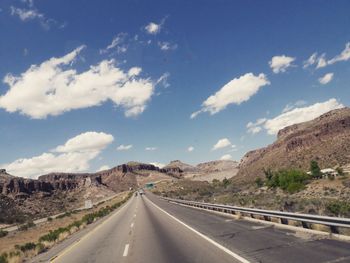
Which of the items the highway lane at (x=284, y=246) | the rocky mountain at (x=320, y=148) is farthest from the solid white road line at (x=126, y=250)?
the rocky mountain at (x=320, y=148)

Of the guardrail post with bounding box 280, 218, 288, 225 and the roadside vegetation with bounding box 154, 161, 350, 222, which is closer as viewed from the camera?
the guardrail post with bounding box 280, 218, 288, 225

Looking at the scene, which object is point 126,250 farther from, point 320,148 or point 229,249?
point 320,148

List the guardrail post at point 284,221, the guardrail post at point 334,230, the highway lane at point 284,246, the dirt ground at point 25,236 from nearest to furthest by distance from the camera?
the highway lane at point 284,246, the guardrail post at point 334,230, the guardrail post at point 284,221, the dirt ground at point 25,236

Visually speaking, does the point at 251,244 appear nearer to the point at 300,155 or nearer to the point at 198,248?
the point at 198,248

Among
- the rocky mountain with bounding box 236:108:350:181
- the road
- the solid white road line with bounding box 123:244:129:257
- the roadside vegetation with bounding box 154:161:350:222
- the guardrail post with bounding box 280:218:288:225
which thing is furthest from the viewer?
the rocky mountain with bounding box 236:108:350:181

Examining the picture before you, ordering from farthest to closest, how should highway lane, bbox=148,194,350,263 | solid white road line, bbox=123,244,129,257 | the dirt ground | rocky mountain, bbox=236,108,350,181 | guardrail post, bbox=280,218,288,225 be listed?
1. rocky mountain, bbox=236,108,350,181
2. the dirt ground
3. guardrail post, bbox=280,218,288,225
4. solid white road line, bbox=123,244,129,257
5. highway lane, bbox=148,194,350,263

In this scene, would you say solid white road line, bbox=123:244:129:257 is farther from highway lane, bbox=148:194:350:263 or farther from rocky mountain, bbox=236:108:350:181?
rocky mountain, bbox=236:108:350:181

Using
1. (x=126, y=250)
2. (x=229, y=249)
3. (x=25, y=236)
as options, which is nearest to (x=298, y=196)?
(x=25, y=236)

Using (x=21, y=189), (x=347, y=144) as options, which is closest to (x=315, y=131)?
(x=347, y=144)

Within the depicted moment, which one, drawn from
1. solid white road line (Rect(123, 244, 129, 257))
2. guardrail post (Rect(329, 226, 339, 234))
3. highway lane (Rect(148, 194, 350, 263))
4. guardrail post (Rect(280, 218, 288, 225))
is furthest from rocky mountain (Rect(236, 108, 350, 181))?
guardrail post (Rect(329, 226, 339, 234))

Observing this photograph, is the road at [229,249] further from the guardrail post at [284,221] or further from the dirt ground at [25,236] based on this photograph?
the dirt ground at [25,236]

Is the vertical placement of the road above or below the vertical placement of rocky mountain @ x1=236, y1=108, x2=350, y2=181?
below

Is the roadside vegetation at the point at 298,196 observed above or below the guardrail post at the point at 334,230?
above

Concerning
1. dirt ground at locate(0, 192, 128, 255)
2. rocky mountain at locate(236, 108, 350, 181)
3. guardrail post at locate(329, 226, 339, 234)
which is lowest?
dirt ground at locate(0, 192, 128, 255)
